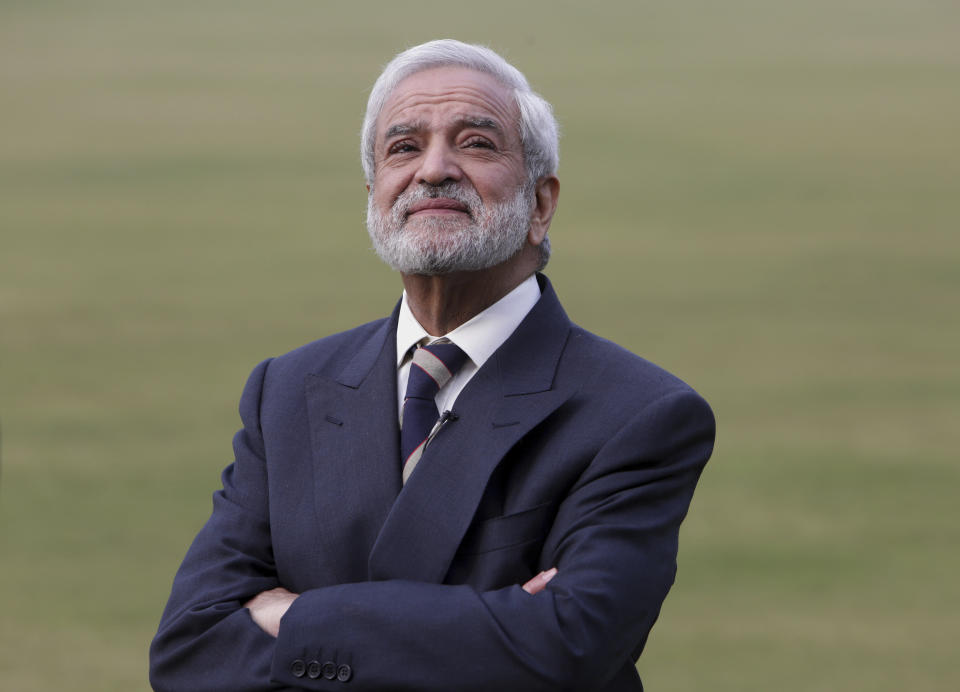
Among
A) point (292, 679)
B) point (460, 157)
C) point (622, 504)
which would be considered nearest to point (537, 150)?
point (460, 157)

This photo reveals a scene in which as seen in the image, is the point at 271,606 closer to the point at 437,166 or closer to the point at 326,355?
the point at 326,355

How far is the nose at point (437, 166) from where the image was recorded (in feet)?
7.87

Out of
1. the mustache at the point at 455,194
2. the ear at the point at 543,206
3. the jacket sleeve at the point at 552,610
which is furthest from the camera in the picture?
the ear at the point at 543,206

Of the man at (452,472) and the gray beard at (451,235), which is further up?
the gray beard at (451,235)

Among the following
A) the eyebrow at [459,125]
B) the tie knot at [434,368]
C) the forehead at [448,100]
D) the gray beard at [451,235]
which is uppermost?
the forehead at [448,100]

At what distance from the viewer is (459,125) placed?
2.45 m

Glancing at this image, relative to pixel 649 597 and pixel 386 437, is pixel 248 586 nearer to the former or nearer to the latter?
pixel 386 437

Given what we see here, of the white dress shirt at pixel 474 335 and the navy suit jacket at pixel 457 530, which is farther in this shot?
the white dress shirt at pixel 474 335

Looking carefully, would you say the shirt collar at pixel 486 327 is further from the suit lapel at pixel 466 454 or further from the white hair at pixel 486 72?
the white hair at pixel 486 72

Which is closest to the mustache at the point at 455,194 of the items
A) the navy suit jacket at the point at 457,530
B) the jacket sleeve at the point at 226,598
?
the navy suit jacket at the point at 457,530

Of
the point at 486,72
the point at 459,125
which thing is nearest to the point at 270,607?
the point at 459,125

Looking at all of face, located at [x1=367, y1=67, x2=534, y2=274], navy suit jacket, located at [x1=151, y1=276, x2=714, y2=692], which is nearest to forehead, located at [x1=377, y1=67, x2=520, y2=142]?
face, located at [x1=367, y1=67, x2=534, y2=274]

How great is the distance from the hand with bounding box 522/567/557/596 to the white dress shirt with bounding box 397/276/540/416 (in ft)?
1.34

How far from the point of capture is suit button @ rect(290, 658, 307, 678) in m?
2.24
